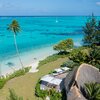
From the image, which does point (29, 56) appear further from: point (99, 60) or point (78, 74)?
point (78, 74)

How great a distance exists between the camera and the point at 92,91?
34.4m

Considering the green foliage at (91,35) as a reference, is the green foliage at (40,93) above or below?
below

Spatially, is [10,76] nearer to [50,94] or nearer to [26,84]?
[26,84]

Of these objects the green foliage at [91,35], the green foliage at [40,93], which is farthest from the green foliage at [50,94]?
the green foliage at [91,35]

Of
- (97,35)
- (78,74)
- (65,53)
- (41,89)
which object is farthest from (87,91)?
(97,35)

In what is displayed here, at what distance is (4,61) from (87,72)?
33301 millimetres

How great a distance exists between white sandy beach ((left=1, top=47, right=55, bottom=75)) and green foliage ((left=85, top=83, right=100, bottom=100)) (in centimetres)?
2119

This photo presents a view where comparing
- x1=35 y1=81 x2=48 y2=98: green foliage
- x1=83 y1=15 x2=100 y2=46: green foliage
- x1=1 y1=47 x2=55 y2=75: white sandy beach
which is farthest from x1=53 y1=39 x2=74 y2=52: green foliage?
x1=35 y1=81 x2=48 y2=98: green foliage

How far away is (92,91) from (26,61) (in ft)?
114

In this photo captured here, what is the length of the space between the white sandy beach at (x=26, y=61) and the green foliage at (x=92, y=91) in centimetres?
2119

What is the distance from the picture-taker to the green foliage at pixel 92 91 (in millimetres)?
33938

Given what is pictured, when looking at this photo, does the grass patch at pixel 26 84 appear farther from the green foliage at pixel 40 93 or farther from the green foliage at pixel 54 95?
the green foliage at pixel 54 95

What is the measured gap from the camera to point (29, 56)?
72625mm

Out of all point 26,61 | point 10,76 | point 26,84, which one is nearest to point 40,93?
point 26,84
